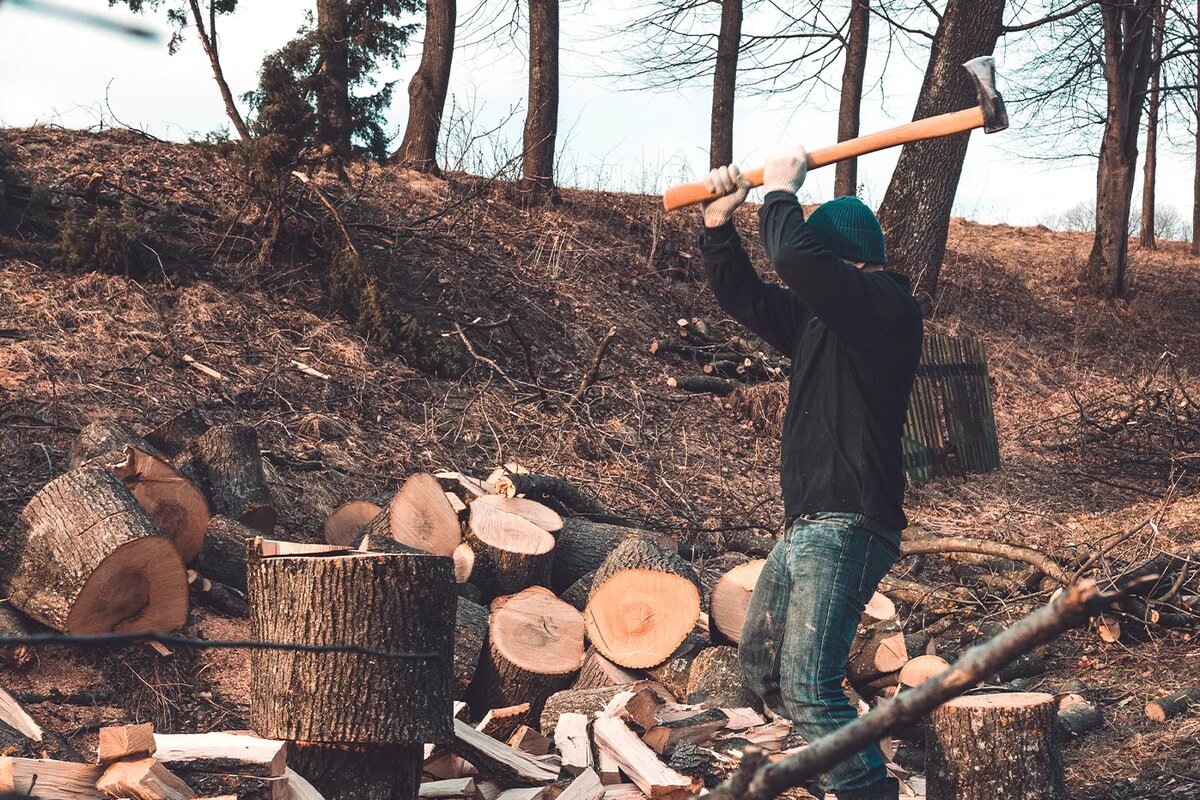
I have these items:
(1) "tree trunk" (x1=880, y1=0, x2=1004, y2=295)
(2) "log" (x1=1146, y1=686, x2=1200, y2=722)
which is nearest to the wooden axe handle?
(2) "log" (x1=1146, y1=686, x2=1200, y2=722)

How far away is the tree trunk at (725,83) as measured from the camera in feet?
50.5

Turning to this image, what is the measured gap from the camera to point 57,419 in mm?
6254

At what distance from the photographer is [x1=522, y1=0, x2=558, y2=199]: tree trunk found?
1274 centimetres

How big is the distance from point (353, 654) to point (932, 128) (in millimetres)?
2513

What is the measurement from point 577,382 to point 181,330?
3.38m

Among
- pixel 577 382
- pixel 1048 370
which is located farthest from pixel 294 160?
pixel 1048 370

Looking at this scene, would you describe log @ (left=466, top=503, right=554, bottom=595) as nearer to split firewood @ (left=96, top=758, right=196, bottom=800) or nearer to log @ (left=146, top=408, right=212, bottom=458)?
log @ (left=146, top=408, right=212, bottom=458)

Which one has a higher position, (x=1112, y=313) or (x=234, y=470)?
(x=1112, y=313)

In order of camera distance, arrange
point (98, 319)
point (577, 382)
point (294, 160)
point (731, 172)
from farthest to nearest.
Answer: point (577, 382) < point (294, 160) < point (98, 319) < point (731, 172)

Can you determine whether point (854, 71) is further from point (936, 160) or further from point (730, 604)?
point (730, 604)

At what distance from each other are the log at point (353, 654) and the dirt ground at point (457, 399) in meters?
0.99

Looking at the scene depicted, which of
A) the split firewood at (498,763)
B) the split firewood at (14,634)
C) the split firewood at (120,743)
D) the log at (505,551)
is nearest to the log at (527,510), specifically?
the log at (505,551)

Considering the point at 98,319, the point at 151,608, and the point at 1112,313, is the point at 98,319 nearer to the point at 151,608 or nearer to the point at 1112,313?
the point at 151,608

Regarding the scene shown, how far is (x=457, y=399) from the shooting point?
8469mm
